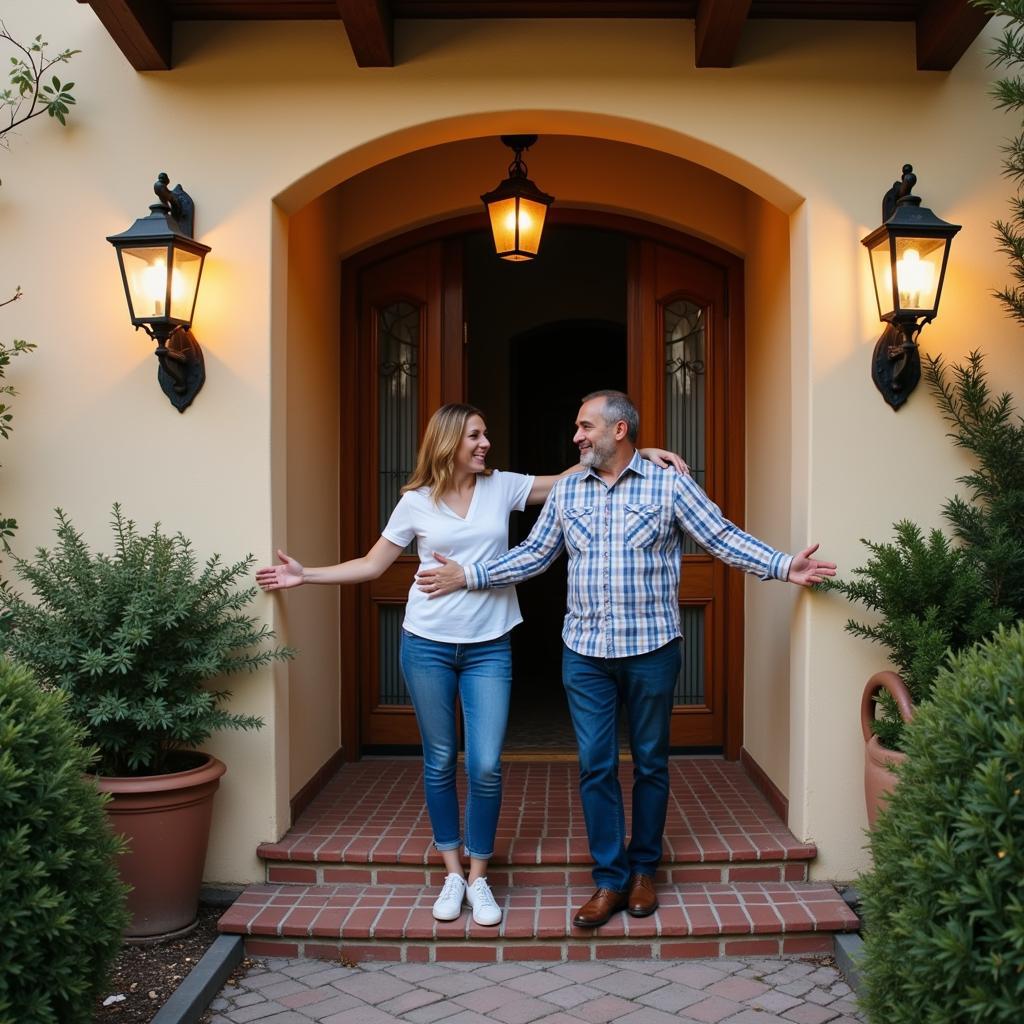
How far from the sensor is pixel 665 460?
12.5 ft

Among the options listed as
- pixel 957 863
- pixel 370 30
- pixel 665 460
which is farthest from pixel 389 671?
pixel 957 863

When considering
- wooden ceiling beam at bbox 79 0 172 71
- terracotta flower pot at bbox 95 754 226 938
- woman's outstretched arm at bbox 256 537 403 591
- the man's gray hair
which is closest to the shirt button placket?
the man's gray hair

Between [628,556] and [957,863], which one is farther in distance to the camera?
[628,556]

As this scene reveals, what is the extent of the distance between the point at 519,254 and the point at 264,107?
1.32 m

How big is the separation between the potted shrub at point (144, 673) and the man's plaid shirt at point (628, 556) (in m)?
1.09

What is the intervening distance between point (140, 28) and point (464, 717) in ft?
9.51

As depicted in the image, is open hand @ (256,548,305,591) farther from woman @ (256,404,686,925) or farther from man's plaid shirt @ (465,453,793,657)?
man's plaid shirt @ (465,453,793,657)

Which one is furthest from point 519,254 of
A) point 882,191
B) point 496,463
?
point 496,463

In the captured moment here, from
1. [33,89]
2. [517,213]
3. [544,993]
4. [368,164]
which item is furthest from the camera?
[517,213]

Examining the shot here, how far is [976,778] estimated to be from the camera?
2240 millimetres

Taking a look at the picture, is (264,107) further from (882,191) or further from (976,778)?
(976,778)

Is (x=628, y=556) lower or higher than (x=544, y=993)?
higher

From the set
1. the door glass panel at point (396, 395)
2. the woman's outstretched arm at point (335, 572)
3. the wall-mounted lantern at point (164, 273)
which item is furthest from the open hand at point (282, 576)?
the door glass panel at point (396, 395)

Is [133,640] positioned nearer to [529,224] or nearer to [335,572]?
[335,572]
